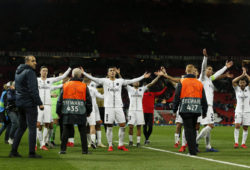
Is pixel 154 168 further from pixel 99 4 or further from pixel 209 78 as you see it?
pixel 99 4

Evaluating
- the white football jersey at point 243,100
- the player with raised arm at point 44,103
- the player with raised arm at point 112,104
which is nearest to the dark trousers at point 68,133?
the player with raised arm at point 112,104

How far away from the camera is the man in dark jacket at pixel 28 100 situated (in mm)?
9539

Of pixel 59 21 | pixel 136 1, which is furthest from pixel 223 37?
pixel 59 21

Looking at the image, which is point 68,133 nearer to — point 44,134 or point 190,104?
point 44,134

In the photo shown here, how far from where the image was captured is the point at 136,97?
48.1 ft

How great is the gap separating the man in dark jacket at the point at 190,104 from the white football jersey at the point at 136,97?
409cm

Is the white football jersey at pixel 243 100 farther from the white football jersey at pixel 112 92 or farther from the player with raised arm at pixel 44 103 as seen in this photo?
the player with raised arm at pixel 44 103

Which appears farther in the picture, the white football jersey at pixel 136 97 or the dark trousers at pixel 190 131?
the white football jersey at pixel 136 97

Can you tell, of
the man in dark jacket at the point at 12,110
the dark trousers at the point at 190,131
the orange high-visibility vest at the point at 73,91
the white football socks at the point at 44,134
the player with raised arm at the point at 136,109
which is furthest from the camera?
the player with raised arm at the point at 136,109

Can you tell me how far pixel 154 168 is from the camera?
7.94 metres

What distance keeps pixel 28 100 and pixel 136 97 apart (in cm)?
567

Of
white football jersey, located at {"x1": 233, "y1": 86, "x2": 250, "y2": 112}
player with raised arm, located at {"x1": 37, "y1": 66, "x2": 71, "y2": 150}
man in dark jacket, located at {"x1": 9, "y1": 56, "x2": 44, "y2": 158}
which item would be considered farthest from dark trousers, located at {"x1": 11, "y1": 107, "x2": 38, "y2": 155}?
white football jersey, located at {"x1": 233, "y1": 86, "x2": 250, "y2": 112}

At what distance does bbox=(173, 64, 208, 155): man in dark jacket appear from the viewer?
10.3 metres

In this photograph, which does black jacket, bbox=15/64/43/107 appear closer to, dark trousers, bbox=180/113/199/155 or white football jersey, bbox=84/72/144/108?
white football jersey, bbox=84/72/144/108
